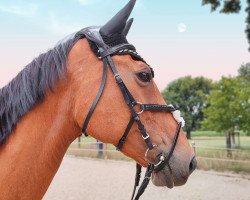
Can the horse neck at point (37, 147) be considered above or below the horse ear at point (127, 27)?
below

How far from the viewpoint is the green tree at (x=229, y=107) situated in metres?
22.0

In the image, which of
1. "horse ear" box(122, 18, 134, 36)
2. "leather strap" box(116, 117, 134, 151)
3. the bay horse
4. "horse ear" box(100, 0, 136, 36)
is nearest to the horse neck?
the bay horse

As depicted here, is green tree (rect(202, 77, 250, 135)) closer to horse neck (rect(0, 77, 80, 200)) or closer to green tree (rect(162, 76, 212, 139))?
horse neck (rect(0, 77, 80, 200))

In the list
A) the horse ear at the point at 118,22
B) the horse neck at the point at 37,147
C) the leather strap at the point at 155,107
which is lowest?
the horse neck at the point at 37,147

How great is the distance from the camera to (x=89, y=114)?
6.86 feet

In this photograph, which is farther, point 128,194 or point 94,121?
point 128,194

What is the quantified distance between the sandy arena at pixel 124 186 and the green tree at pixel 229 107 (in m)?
8.58

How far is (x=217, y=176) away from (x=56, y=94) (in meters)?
12.5

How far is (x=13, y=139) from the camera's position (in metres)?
2.14

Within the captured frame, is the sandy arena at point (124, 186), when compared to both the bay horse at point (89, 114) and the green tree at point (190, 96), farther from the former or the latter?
the green tree at point (190, 96)

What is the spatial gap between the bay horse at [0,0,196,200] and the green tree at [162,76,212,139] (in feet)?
169

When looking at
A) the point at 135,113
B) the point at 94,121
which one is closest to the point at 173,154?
the point at 135,113

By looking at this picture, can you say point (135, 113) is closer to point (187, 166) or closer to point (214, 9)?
point (187, 166)

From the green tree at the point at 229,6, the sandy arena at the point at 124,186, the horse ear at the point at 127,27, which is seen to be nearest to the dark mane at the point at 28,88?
the horse ear at the point at 127,27
